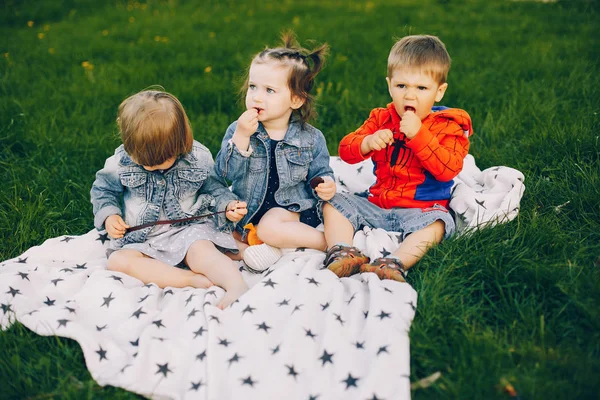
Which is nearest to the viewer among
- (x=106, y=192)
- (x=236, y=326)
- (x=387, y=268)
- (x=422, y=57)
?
(x=236, y=326)

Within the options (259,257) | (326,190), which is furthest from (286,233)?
(326,190)

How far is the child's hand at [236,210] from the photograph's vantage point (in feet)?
8.75

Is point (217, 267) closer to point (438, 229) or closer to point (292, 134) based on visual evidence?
point (292, 134)

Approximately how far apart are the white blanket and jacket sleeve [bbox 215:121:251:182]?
488mm

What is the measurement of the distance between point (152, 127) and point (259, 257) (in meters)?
0.77

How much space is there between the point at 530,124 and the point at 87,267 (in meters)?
2.87

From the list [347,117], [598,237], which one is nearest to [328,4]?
[347,117]

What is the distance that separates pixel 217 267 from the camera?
8.45 ft

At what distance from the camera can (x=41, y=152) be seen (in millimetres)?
3623

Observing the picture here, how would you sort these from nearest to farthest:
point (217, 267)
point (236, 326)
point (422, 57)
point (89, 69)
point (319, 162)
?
point (236, 326) → point (217, 267) → point (422, 57) → point (319, 162) → point (89, 69)

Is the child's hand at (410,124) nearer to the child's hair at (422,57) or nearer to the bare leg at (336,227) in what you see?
the child's hair at (422,57)

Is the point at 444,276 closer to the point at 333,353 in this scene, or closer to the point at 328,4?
the point at 333,353

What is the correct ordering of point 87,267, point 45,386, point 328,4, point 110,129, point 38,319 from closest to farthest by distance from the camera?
point 45,386
point 38,319
point 87,267
point 110,129
point 328,4

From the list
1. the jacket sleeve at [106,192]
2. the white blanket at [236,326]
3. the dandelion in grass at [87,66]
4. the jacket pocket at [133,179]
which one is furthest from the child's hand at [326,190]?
the dandelion in grass at [87,66]
